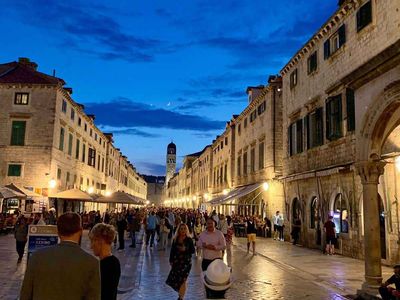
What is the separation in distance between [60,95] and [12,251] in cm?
1662

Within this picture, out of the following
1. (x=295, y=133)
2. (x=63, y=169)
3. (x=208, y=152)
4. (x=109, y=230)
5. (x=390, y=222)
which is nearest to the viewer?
(x=109, y=230)

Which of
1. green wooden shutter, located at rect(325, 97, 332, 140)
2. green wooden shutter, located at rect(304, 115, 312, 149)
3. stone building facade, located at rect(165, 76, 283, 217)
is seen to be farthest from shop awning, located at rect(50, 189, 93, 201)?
green wooden shutter, located at rect(325, 97, 332, 140)

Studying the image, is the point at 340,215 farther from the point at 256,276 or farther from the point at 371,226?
the point at 371,226

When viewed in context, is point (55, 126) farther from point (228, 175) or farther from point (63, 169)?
point (228, 175)

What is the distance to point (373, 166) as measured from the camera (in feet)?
32.3

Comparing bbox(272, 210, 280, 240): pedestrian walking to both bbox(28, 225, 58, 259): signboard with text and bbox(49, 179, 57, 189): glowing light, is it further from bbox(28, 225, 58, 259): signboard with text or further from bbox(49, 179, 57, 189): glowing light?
bbox(28, 225, 58, 259): signboard with text

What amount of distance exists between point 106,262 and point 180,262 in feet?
13.3

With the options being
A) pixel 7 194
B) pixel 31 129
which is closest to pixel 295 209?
pixel 7 194

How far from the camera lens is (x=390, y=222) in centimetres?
1446

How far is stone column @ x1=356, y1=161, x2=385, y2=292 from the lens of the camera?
376 inches

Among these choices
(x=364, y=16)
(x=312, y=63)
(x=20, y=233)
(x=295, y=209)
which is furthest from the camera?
(x=295, y=209)

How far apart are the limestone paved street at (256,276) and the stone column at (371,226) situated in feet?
2.47

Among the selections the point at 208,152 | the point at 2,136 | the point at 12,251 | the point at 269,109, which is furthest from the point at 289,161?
the point at 208,152

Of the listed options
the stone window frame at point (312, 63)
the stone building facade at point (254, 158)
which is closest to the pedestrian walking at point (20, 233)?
the stone window frame at point (312, 63)
